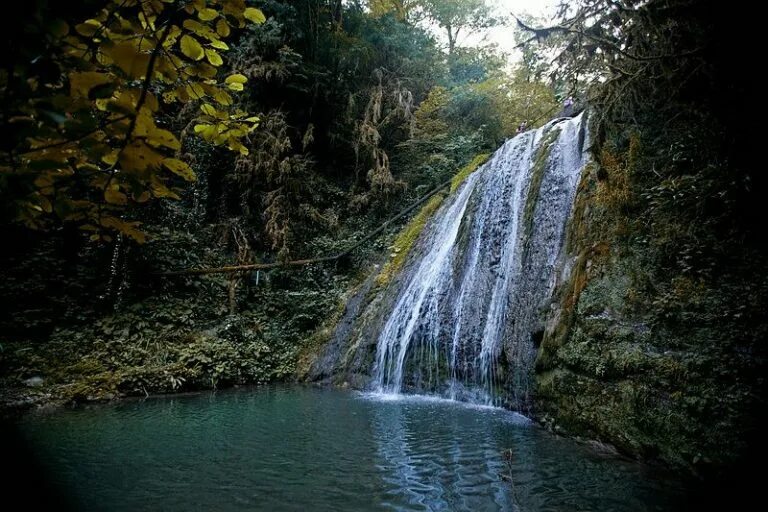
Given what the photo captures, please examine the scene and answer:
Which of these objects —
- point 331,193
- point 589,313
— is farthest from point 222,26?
point 331,193

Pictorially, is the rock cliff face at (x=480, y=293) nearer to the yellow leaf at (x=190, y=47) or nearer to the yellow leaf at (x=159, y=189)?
the yellow leaf at (x=159, y=189)

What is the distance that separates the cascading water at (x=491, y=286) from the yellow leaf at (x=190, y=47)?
5010 mm

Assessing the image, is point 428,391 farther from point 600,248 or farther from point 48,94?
point 48,94

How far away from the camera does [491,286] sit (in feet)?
22.0

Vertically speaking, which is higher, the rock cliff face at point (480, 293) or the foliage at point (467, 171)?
the foliage at point (467, 171)

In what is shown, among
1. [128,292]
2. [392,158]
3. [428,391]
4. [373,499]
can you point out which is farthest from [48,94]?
[392,158]

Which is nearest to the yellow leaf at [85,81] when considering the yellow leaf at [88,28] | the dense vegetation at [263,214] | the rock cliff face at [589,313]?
the yellow leaf at [88,28]

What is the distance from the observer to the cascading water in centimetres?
572

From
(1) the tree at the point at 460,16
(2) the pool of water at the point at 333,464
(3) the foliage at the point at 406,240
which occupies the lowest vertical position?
(2) the pool of water at the point at 333,464

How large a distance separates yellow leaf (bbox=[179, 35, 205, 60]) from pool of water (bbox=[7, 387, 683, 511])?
2671 millimetres

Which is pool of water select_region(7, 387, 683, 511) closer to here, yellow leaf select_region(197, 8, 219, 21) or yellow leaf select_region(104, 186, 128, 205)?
yellow leaf select_region(104, 186, 128, 205)

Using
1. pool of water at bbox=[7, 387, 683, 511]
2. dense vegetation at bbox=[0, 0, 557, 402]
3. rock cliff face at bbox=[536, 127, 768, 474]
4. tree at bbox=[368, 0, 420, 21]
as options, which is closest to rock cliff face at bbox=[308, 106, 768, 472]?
rock cliff face at bbox=[536, 127, 768, 474]

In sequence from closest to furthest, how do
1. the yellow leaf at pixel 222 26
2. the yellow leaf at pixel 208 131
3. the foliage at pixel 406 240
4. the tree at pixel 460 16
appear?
the yellow leaf at pixel 222 26, the yellow leaf at pixel 208 131, the foliage at pixel 406 240, the tree at pixel 460 16

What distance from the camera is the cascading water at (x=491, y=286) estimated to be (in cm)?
572
